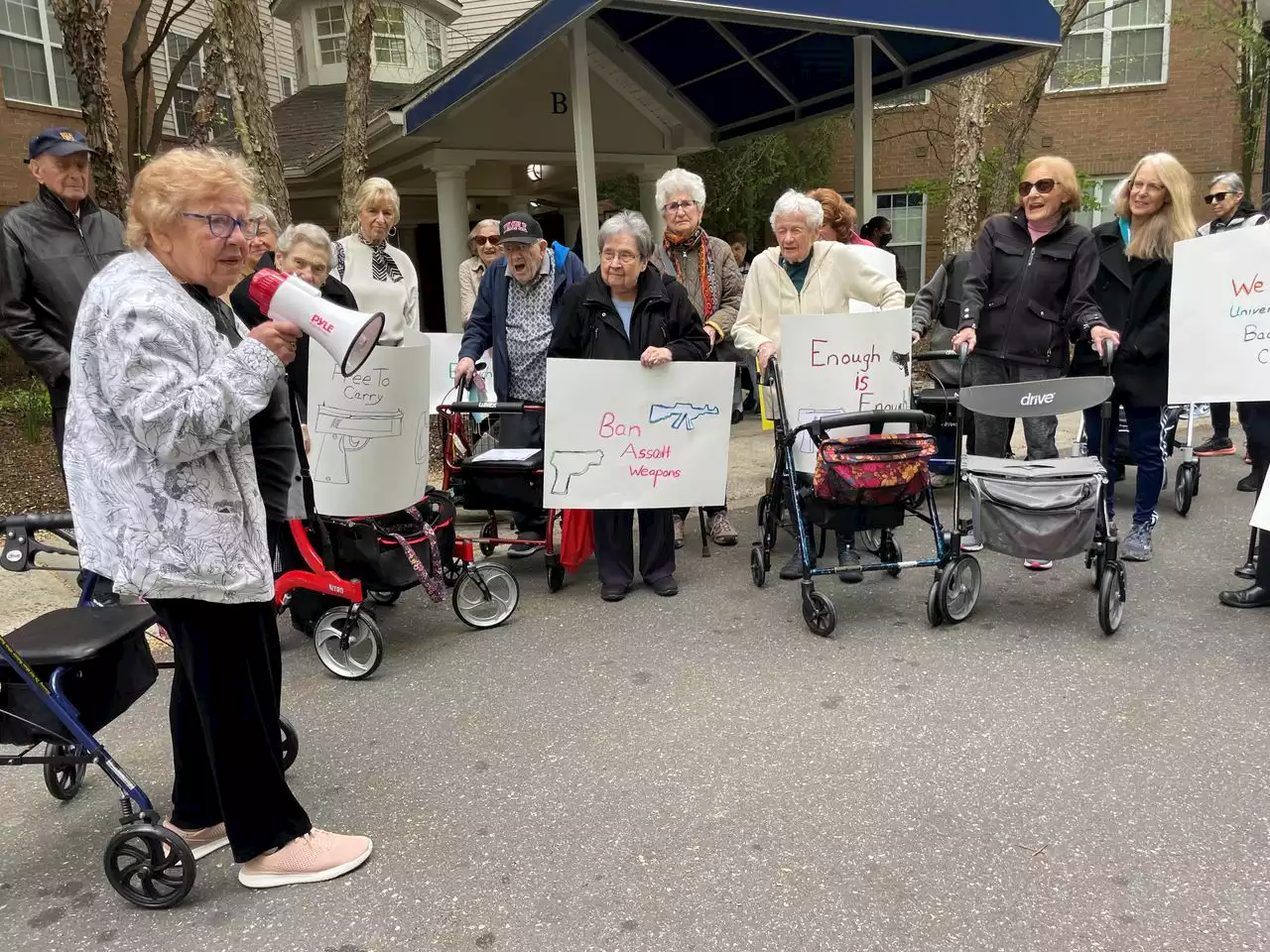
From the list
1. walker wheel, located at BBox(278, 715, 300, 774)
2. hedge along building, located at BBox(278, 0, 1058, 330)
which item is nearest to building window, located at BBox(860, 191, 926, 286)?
hedge along building, located at BBox(278, 0, 1058, 330)

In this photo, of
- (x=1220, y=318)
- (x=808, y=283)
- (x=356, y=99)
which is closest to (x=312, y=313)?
(x=808, y=283)

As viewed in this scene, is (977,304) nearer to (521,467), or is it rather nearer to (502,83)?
(521,467)

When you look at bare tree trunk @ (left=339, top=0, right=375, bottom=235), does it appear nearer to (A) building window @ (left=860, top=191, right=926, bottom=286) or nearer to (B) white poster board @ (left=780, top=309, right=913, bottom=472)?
(B) white poster board @ (left=780, top=309, right=913, bottom=472)

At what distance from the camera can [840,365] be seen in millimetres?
4801

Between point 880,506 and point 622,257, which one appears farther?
point 622,257

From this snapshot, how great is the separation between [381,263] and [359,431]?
200 cm

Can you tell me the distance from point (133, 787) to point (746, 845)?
5.52ft

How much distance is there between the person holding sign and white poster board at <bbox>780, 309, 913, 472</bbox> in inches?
6.5

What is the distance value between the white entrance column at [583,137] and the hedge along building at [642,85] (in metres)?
0.01

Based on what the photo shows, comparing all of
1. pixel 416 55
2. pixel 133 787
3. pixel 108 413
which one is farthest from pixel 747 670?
pixel 416 55

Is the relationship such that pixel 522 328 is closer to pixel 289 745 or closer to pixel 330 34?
pixel 289 745

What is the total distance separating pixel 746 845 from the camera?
2.70 m

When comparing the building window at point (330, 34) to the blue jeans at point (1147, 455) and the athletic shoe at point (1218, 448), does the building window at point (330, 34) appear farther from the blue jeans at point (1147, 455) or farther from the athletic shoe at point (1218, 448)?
the blue jeans at point (1147, 455)

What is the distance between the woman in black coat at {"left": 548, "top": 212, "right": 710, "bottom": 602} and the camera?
15.1ft
